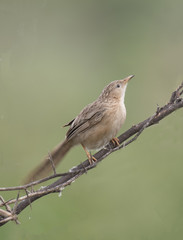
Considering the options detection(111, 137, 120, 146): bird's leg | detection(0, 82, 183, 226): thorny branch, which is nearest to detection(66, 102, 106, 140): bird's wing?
detection(111, 137, 120, 146): bird's leg

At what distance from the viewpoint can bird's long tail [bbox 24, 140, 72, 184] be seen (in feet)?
8.48

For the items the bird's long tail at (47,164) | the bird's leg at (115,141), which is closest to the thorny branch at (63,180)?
the bird's long tail at (47,164)

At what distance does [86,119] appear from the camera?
2949 mm

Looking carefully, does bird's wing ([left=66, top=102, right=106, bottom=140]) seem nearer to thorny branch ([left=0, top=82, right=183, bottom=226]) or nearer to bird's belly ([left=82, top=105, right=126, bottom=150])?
bird's belly ([left=82, top=105, right=126, bottom=150])

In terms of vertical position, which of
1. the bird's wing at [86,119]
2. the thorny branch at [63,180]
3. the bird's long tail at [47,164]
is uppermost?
the bird's wing at [86,119]

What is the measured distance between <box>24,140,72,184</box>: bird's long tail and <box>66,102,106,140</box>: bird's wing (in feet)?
0.25

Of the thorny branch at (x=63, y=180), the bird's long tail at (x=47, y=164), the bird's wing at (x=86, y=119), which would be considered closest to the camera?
the thorny branch at (x=63, y=180)

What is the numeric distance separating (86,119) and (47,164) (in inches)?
16.5

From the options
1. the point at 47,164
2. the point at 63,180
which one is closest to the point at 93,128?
the point at 47,164

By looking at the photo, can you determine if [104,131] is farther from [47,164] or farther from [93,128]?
[47,164]

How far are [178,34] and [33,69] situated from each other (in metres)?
2.26

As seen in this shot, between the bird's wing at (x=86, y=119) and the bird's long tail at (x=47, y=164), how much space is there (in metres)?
0.08

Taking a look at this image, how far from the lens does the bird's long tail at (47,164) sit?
2586 mm

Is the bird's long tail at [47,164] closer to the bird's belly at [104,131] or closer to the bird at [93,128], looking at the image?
the bird at [93,128]
